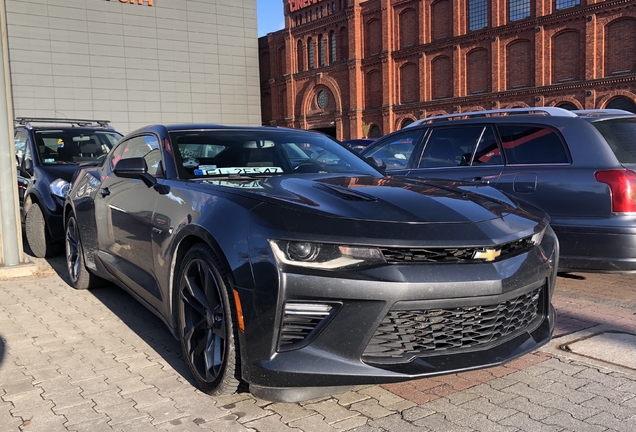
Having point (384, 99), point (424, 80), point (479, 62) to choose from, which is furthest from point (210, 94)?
point (479, 62)

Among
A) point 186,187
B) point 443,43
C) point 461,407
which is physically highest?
point 443,43

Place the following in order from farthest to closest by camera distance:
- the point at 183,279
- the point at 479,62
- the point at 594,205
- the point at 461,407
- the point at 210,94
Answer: the point at 210,94 → the point at 479,62 → the point at 594,205 → the point at 183,279 → the point at 461,407

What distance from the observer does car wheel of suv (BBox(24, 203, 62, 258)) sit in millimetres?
7566

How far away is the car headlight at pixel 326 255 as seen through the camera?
2.67 meters

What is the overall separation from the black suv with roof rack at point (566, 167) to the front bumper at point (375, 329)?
239 centimetres

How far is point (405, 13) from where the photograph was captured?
42.3 m

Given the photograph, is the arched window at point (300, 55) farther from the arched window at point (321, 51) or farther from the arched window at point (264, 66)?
the arched window at point (264, 66)

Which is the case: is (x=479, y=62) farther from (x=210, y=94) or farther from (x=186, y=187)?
(x=186, y=187)

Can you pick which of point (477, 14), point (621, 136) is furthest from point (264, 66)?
point (621, 136)

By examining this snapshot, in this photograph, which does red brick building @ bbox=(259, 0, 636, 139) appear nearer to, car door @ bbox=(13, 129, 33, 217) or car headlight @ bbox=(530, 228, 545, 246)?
car door @ bbox=(13, 129, 33, 217)

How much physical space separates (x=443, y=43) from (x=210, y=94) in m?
18.2

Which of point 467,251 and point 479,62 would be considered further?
point 479,62

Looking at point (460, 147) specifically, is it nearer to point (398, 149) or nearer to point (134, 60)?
point (398, 149)

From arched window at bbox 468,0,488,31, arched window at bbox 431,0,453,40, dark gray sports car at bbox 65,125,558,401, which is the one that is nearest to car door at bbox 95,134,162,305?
dark gray sports car at bbox 65,125,558,401
